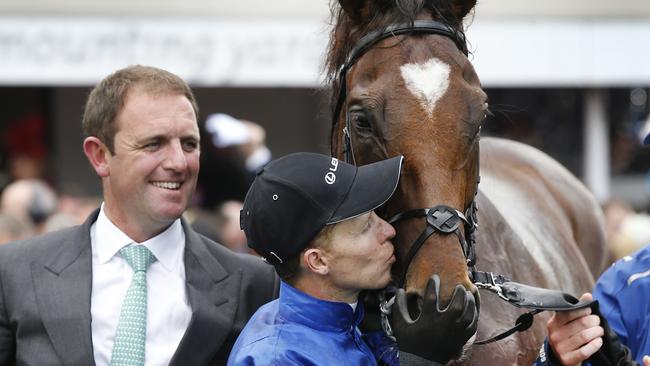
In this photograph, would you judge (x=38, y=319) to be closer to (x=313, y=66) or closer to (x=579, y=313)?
(x=579, y=313)

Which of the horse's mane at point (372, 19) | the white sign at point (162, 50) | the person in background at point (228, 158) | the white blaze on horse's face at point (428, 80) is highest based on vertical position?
the horse's mane at point (372, 19)

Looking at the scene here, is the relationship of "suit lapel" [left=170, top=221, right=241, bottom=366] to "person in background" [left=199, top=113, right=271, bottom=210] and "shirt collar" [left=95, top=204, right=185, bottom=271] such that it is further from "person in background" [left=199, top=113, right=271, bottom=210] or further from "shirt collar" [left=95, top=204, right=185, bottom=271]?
"person in background" [left=199, top=113, right=271, bottom=210]

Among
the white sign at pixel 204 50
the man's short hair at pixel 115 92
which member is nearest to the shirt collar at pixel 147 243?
the man's short hair at pixel 115 92

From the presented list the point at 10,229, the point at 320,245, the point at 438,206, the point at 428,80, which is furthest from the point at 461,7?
the point at 10,229

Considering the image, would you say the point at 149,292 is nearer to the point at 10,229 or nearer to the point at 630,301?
the point at 630,301

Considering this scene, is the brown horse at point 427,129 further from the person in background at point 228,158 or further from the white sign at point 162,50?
the white sign at point 162,50

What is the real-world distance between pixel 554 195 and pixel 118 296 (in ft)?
11.8

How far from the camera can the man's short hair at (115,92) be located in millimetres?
3883

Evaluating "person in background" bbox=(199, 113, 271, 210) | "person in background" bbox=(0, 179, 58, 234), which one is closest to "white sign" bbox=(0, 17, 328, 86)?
"person in background" bbox=(199, 113, 271, 210)

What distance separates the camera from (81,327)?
3625 mm

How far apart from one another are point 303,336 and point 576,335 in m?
0.80

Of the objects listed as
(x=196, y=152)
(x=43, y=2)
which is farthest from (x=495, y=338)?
(x=43, y=2)

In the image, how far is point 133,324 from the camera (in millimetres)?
3648

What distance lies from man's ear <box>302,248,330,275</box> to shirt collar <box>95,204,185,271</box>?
0.86 m
